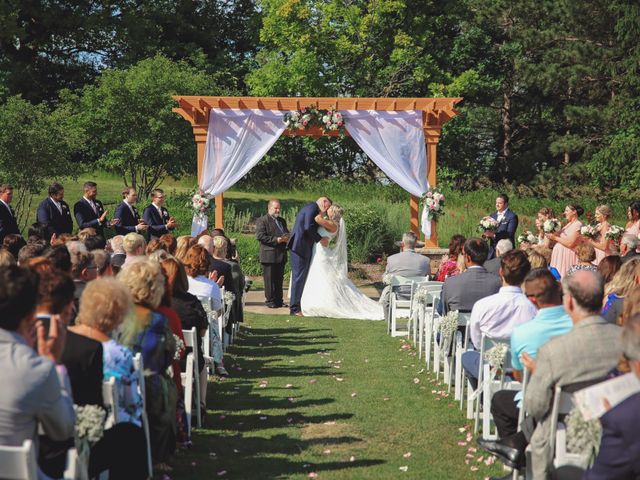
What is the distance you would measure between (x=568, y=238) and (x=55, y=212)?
22.0ft

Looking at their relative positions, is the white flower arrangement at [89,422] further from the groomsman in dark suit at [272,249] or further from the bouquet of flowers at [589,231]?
the groomsman in dark suit at [272,249]

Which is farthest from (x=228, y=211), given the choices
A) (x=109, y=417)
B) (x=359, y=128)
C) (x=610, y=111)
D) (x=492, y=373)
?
(x=109, y=417)

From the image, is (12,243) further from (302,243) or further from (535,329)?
(302,243)

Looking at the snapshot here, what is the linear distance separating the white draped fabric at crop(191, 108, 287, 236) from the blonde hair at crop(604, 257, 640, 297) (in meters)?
9.85

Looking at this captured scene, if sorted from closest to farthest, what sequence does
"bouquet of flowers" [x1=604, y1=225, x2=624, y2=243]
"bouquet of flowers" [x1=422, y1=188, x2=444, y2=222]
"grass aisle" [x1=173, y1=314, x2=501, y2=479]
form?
"grass aisle" [x1=173, y1=314, x2=501, y2=479], "bouquet of flowers" [x1=604, y1=225, x2=624, y2=243], "bouquet of flowers" [x1=422, y1=188, x2=444, y2=222]

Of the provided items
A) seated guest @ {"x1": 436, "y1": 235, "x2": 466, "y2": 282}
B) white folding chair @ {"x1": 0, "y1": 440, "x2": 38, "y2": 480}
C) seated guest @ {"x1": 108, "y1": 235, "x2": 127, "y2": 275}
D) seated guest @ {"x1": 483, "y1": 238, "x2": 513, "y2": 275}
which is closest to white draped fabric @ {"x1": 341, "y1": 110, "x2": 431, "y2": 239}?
seated guest @ {"x1": 436, "y1": 235, "x2": 466, "y2": 282}

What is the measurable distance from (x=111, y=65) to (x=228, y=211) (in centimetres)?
1674

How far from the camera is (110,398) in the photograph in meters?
4.74

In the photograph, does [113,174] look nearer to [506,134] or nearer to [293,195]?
[293,195]

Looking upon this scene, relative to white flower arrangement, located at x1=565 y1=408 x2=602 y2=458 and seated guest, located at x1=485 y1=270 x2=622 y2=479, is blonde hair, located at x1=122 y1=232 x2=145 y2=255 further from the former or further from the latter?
white flower arrangement, located at x1=565 y1=408 x2=602 y2=458

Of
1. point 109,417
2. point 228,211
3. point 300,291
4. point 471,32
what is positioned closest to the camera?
point 109,417

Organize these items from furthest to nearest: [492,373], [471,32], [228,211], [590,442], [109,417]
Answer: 1. [471,32]
2. [228,211]
3. [492,373]
4. [109,417]
5. [590,442]

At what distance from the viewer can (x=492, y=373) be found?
6.51m

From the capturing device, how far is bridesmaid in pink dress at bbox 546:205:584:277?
12.3 metres
